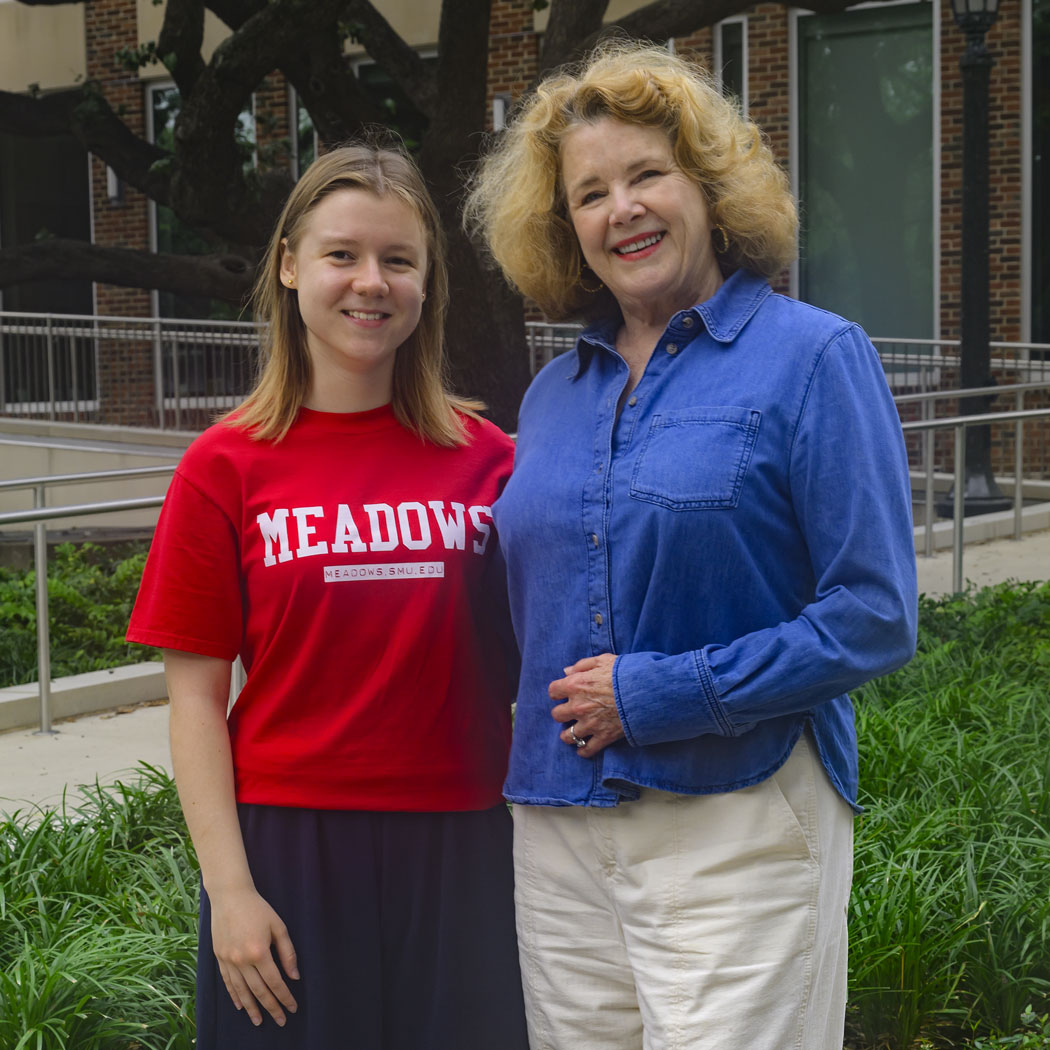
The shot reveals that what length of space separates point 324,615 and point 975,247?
9.79m

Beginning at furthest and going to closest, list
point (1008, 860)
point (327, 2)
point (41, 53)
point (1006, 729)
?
point (41, 53) → point (327, 2) → point (1006, 729) → point (1008, 860)

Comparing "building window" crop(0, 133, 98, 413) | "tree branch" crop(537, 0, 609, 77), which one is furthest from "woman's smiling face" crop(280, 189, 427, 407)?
"building window" crop(0, 133, 98, 413)

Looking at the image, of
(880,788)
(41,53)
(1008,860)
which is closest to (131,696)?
(880,788)

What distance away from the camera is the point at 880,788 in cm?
430

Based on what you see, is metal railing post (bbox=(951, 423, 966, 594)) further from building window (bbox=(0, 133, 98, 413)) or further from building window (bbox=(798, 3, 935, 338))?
building window (bbox=(0, 133, 98, 413))

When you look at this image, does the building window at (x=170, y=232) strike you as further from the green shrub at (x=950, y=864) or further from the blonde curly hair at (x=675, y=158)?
the blonde curly hair at (x=675, y=158)

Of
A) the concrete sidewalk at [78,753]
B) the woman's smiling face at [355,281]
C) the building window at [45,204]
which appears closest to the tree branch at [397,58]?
the concrete sidewalk at [78,753]

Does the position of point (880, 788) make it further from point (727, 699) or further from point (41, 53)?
point (41, 53)

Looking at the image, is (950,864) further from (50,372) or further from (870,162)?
(50,372)

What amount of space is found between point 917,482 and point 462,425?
359 inches

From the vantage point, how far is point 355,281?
230 centimetres

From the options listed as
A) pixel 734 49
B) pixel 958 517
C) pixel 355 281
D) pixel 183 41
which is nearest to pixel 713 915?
pixel 355 281

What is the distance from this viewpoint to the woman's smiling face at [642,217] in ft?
7.24

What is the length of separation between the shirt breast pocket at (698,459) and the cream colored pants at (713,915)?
40 centimetres
